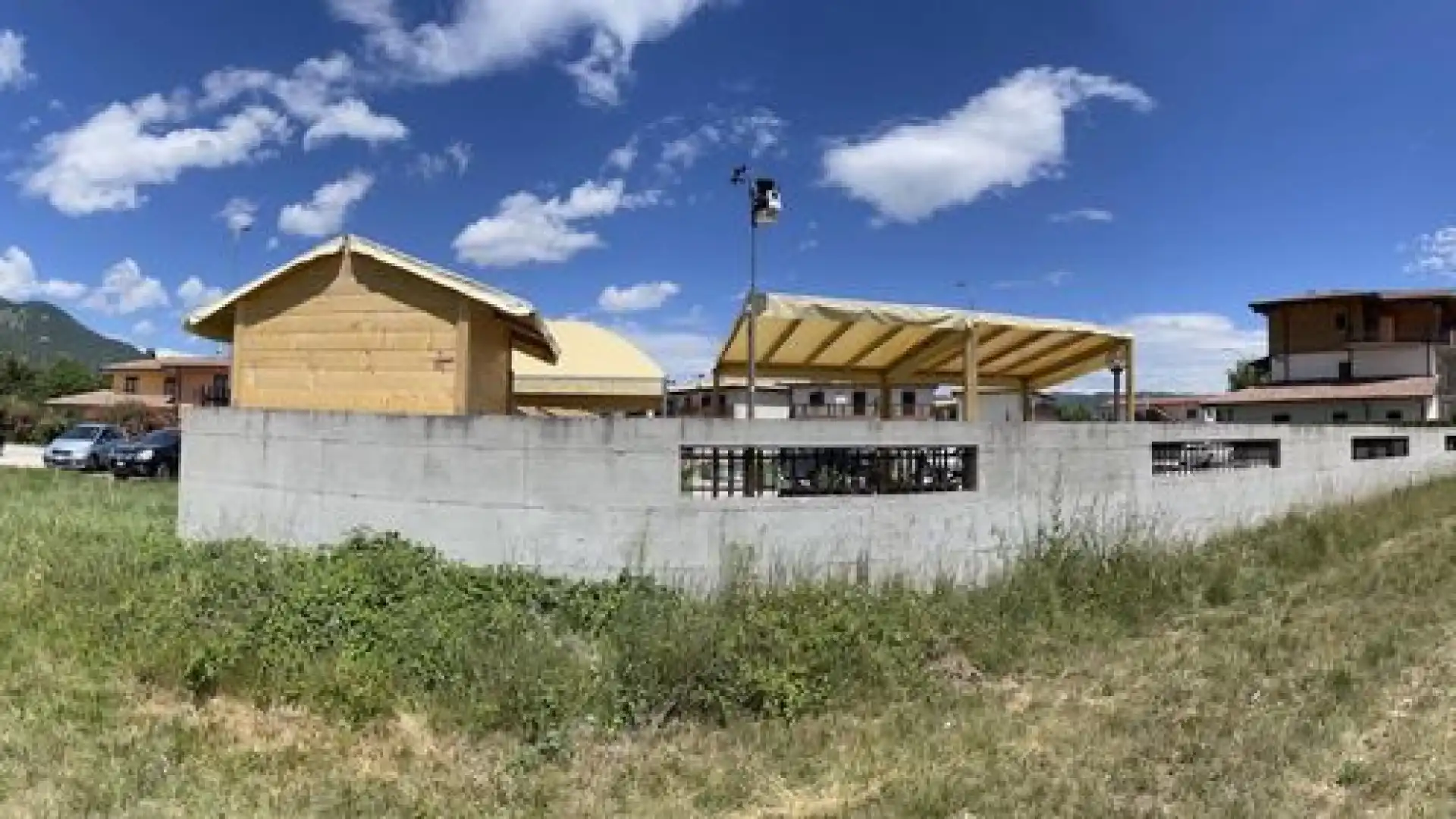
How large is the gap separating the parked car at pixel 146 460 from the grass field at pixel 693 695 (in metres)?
17.0

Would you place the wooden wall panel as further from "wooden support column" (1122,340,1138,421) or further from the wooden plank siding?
"wooden support column" (1122,340,1138,421)

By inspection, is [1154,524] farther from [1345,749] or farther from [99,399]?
[99,399]

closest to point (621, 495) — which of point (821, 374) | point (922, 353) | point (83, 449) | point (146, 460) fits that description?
point (922, 353)

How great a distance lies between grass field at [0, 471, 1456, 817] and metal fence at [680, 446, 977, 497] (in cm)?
93

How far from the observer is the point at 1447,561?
375 inches

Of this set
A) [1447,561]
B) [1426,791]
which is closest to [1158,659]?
[1426,791]

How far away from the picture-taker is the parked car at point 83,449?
90.4 ft

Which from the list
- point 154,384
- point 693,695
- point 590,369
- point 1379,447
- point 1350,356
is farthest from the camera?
point 154,384

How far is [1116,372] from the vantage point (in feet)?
49.6

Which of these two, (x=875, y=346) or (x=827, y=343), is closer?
(x=827, y=343)

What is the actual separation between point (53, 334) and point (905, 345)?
195966mm

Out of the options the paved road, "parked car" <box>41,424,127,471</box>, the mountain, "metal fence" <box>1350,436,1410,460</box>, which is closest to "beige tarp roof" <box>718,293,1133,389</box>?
"metal fence" <box>1350,436,1410,460</box>

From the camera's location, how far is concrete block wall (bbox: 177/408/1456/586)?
724 cm

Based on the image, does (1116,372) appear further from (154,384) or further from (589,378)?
(154,384)
